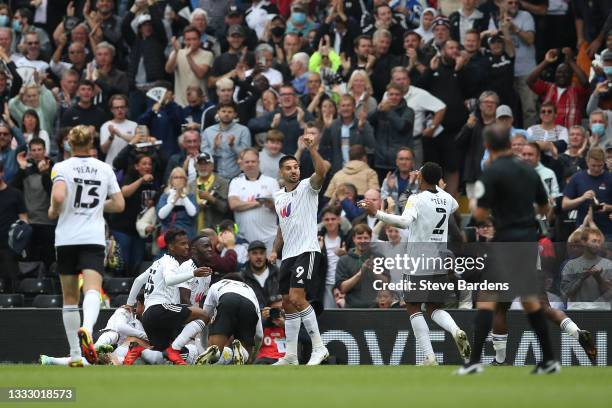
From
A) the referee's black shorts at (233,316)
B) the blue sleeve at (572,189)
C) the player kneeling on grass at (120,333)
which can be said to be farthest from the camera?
the blue sleeve at (572,189)

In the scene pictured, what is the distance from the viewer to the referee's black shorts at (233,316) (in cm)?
1606

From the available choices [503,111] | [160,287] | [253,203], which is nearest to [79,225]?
[160,287]

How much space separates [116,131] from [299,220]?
708cm

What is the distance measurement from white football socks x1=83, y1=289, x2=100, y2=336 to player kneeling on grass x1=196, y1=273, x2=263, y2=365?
92.9 inches

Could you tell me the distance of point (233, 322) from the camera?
16141 millimetres

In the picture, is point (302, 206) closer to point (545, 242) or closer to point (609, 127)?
point (545, 242)

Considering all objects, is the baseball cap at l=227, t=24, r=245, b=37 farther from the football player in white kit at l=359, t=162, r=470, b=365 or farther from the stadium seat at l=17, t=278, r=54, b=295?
the football player in white kit at l=359, t=162, r=470, b=365

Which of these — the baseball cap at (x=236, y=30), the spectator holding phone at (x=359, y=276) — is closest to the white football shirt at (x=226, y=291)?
the spectator holding phone at (x=359, y=276)

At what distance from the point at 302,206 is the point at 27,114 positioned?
8106 millimetres

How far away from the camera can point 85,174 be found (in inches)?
547

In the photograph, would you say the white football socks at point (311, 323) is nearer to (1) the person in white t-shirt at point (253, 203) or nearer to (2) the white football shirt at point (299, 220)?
(2) the white football shirt at point (299, 220)

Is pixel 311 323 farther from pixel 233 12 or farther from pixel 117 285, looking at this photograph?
pixel 233 12

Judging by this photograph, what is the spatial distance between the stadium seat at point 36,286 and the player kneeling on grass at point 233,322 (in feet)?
14.6

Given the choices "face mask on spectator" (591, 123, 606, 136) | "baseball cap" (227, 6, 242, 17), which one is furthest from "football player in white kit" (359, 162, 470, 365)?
"baseball cap" (227, 6, 242, 17)
